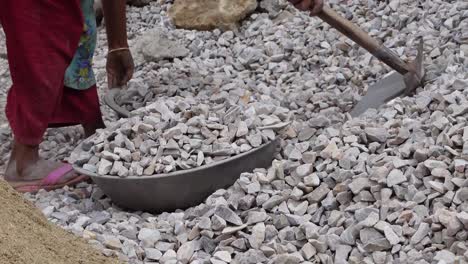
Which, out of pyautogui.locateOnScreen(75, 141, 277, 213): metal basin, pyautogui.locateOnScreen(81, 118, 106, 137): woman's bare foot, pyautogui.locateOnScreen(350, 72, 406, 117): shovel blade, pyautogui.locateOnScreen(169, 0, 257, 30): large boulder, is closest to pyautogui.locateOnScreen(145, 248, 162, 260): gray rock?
pyautogui.locateOnScreen(75, 141, 277, 213): metal basin

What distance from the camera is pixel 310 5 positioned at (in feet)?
10.4

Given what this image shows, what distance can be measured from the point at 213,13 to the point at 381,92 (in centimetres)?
166

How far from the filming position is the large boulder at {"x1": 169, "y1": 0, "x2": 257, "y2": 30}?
486 centimetres

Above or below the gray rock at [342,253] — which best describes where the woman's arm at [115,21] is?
above

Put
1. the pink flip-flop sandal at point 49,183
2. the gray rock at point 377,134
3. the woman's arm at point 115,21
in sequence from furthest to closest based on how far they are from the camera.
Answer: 1. the woman's arm at point 115,21
2. the pink flip-flop sandal at point 49,183
3. the gray rock at point 377,134

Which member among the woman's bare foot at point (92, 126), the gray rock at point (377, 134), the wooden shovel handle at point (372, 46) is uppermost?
the wooden shovel handle at point (372, 46)

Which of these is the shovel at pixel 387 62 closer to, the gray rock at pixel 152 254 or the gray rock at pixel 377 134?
the gray rock at pixel 377 134

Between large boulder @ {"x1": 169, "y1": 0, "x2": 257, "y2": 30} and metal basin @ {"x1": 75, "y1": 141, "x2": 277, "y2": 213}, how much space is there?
6.69 ft

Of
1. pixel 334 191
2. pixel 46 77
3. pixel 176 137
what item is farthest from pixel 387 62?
pixel 46 77

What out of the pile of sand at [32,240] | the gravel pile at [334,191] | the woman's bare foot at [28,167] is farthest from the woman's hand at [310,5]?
the pile of sand at [32,240]

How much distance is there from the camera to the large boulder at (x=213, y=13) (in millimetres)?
4863

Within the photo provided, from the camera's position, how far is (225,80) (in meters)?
4.06

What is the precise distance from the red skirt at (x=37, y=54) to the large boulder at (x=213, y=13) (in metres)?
1.74

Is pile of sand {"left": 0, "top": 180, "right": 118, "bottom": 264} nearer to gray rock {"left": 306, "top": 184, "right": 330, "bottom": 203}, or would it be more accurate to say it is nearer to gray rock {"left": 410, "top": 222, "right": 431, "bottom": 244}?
gray rock {"left": 306, "top": 184, "right": 330, "bottom": 203}
